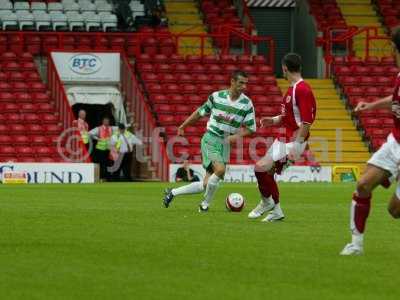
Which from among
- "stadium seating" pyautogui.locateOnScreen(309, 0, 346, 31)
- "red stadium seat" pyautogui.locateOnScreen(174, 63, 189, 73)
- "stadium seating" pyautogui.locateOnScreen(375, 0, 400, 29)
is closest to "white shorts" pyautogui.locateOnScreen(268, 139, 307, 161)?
"red stadium seat" pyautogui.locateOnScreen(174, 63, 189, 73)

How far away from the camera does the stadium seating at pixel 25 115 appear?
33.8 metres

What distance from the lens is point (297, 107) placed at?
15.0m

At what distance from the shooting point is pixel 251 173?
3341 cm

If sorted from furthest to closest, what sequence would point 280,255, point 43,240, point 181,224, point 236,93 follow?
point 236,93 → point 181,224 → point 43,240 → point 280,255

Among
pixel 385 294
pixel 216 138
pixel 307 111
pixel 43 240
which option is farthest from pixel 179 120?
pixel 385 294

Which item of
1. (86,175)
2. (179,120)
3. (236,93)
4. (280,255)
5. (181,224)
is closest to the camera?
(280,255)

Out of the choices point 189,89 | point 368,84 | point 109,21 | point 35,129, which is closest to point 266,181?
point 35,129

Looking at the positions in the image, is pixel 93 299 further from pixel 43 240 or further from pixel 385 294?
pixel 43 240

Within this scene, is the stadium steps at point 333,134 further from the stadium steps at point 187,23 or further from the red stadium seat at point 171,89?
the red stadium seat at point 171,89

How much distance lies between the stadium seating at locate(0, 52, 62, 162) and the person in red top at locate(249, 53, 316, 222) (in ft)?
60.9

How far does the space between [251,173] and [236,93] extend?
52.9 ft

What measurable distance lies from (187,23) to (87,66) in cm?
595

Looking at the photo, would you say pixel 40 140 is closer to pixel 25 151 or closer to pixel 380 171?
pixel 25 151

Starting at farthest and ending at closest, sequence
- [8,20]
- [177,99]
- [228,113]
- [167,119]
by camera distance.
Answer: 1. [8,20]
2. [177,99]
3. [167,119]
4. [228,113]
